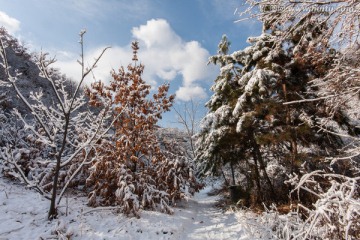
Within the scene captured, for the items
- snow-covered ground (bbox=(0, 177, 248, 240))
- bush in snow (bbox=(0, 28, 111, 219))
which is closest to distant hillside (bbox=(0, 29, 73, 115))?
bush in snow (bbox=(0, 28, 111, 219))

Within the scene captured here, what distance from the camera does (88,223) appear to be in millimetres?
6633

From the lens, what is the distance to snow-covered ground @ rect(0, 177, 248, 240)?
18.8ft

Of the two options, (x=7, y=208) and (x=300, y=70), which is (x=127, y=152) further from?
(x=300, y=70)

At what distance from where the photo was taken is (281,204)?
850 cm

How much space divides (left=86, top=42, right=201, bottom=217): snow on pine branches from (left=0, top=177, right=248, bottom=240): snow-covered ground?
670mm

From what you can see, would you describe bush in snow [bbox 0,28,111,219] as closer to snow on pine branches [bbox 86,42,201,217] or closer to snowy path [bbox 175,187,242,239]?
snow on pine branches [bbox 86,42,201,217]

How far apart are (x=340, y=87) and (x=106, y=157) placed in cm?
736

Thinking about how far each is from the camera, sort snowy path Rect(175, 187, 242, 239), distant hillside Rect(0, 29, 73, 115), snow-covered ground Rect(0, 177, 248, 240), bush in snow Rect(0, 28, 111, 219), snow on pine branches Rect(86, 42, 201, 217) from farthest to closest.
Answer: distant hillside Rect(0, 29, 73, 115) → snow on pine branches Rect(86, 42, 201, 217) → snowy path Rect(175, 187, 242, 239) → bush in snow Rect(0, 28, 111, 219) → snow-covered ground Rect(0, 177, 248, 240)

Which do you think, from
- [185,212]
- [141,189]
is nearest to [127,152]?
[141,189]

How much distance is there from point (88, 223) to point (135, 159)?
2.83 m

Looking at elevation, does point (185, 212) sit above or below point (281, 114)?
below

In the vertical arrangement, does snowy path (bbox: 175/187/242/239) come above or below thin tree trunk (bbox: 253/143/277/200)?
below

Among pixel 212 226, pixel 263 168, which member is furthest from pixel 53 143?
pixel 263 168

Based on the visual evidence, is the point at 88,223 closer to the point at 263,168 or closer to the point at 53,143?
the point at 53,143
